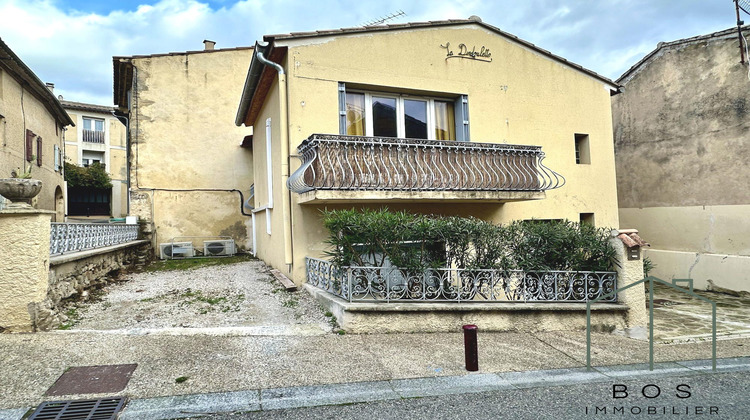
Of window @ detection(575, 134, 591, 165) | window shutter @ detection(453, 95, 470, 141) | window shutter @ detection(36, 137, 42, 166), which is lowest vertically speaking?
window @ detection(575, 134, 591, 165)

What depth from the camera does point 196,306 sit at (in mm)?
6324

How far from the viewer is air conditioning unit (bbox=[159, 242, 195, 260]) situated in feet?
42.4

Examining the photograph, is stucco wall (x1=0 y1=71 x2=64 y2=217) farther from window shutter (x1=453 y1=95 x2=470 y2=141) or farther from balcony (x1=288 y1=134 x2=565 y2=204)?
window shutter (x1=453 y1=95 x2=470 y2=141)

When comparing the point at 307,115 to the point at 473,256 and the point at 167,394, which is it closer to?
the point at 473,256

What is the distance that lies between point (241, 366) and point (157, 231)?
1114 cm

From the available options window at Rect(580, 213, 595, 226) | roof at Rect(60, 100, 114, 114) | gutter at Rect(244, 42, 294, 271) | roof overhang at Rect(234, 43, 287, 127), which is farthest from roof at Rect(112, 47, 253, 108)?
roof at Rect(60, 100, 114, 114)

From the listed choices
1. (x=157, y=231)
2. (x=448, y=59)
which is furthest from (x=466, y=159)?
(x=157, y=231)

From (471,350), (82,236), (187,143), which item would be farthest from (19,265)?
(187,143)

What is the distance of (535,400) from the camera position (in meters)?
3.59

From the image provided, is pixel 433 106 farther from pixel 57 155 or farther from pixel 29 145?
pixel 57 155

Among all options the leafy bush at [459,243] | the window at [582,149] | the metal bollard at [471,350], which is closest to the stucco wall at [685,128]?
the window at [582,149]

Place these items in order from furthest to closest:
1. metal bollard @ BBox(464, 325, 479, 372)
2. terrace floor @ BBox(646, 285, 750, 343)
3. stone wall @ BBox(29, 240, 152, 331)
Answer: terrace floor @ BBox(646, 285, 750, 343) → stone wall @ BBox(29, 240, 152, 331) → metal bollard @ BBox(464, 325, 479, 372)

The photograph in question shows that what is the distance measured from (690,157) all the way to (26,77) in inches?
747

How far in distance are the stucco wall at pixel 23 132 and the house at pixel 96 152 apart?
1463cm
